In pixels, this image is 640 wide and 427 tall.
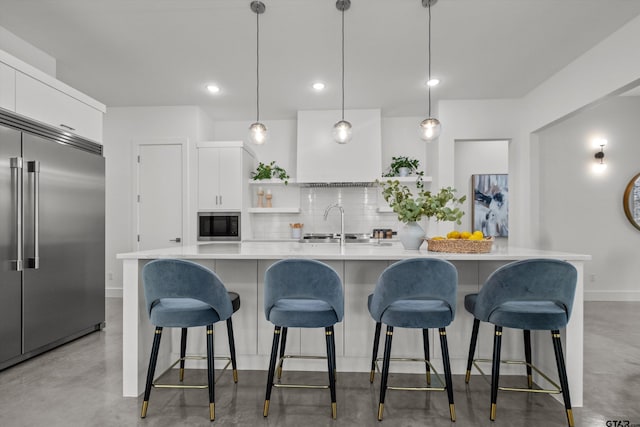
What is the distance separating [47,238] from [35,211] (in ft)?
0.82

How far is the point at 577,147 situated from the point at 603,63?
1.99 metres

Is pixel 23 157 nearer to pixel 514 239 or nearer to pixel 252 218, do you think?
pixel 252 218

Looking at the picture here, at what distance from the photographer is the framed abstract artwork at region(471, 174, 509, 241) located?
526 centimetres

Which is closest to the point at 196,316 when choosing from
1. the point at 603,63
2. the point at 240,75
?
the point at 240,75

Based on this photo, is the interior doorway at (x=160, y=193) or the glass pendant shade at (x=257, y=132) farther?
the interior doorway at (x=160, y=193)

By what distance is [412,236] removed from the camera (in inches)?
93.4

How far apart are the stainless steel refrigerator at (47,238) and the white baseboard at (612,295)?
19.9ft

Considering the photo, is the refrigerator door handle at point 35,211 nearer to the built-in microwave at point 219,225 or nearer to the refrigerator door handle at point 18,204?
the refrigerator door handle at point 18,204

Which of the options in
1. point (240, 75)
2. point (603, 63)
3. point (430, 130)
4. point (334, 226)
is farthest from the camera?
point (334, 226)

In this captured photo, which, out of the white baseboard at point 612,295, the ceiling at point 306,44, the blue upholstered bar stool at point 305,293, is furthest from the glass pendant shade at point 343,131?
the white baseboard at point 612,295

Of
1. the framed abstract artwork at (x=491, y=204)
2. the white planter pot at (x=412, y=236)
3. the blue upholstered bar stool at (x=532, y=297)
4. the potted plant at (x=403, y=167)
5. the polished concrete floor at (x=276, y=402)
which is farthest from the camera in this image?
the framed abstract artwork at (x=491, y=204)

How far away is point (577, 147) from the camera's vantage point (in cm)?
483

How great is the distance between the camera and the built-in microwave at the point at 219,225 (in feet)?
15.7

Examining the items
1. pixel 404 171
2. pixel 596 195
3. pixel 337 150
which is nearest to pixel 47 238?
pixel 337 150
